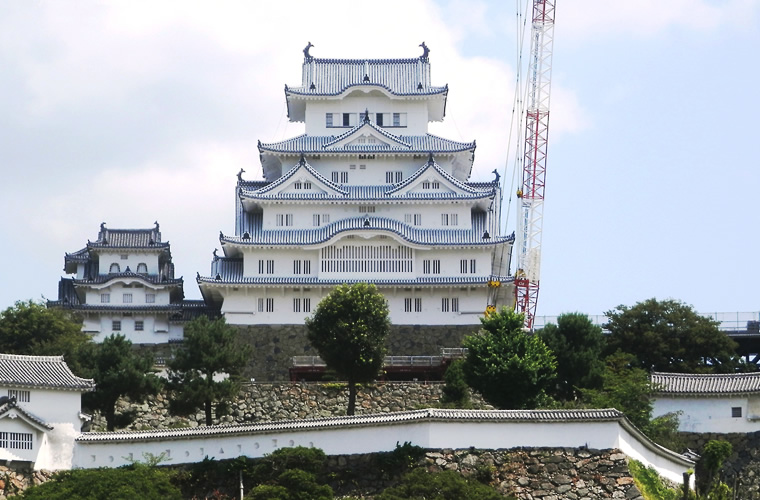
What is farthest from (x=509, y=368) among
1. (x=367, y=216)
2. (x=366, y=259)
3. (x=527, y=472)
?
(x=367, y=216)

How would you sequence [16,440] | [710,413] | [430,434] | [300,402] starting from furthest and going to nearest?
1. [300,402]
2. [710,413]
3. [16,440]
4. [430,434]

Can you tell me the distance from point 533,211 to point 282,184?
17.9m

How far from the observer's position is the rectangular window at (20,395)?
211 ft

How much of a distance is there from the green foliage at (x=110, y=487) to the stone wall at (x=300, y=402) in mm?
14858

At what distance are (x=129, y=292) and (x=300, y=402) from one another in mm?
16708

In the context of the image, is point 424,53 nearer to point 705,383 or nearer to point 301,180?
point 301,180

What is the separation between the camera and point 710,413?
70500mm

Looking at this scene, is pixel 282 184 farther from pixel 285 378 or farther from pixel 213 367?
pixel 213 367

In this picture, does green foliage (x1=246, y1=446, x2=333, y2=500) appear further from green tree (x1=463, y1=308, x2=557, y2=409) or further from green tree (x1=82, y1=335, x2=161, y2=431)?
green tree (x1=463, y1=308, x2=557, y2=409)

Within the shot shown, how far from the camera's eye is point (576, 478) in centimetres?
5922

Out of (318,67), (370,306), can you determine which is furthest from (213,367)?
(318,67)

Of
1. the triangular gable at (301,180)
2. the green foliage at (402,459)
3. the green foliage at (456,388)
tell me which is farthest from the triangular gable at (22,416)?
the triangular gable at (301,180)

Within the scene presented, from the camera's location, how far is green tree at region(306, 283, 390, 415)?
7088 cm

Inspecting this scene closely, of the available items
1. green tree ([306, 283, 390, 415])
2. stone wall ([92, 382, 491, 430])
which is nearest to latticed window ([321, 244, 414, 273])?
stone wall ([92, 382, 491, 430])
